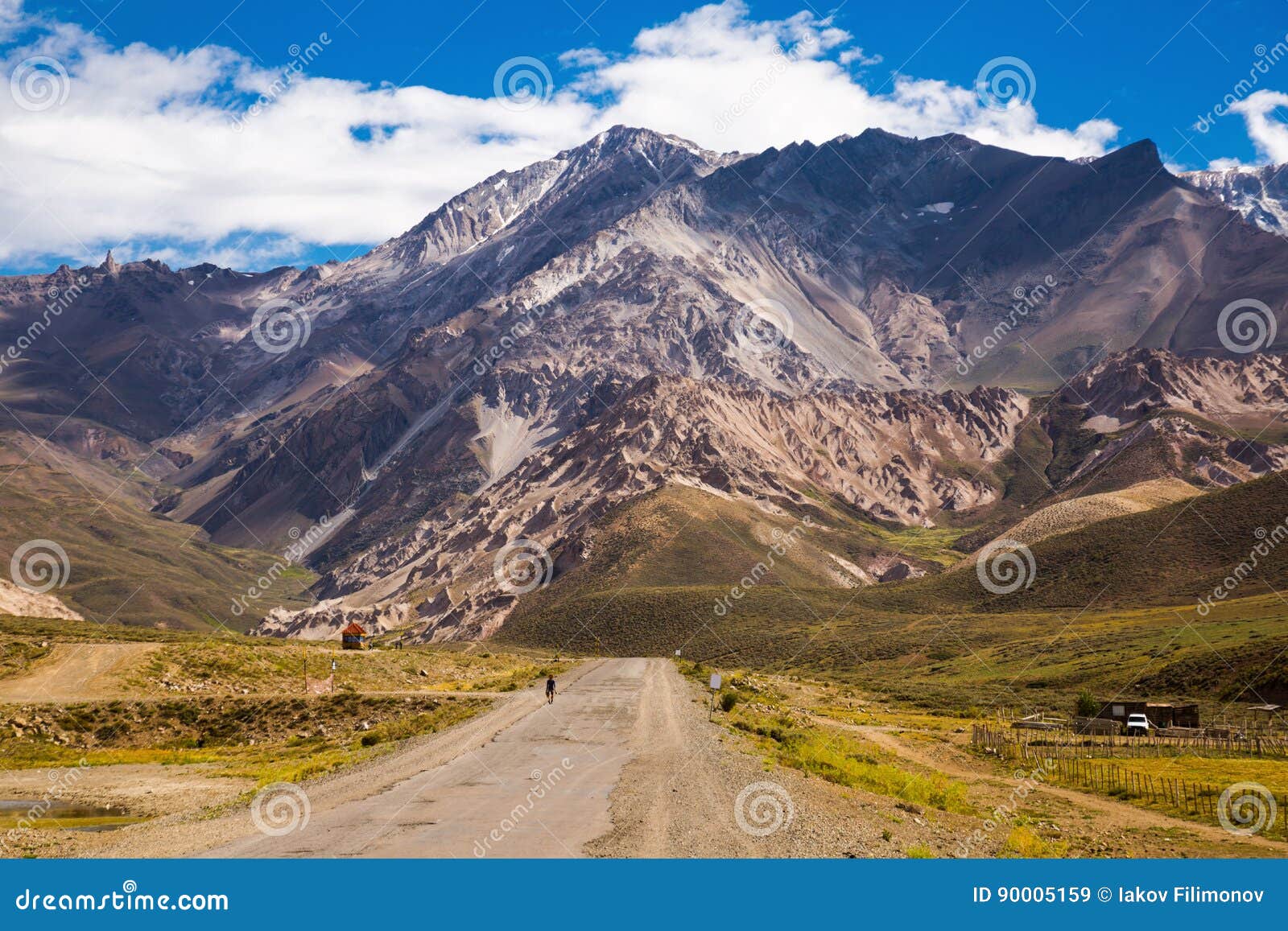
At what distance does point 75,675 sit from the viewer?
198 feet

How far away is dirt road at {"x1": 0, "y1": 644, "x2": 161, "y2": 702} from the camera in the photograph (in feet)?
189

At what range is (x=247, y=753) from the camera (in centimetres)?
4844

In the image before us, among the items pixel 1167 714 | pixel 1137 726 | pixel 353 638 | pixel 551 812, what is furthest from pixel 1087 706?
pixel 353 638

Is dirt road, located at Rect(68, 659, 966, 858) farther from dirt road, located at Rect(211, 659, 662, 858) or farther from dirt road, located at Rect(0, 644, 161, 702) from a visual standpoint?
dirt road, located at Rect(0, 644, 161, 702)

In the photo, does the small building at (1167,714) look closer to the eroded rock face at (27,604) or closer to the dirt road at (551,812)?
the dirt road at (551,812)

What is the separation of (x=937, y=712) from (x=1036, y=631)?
55.0 m

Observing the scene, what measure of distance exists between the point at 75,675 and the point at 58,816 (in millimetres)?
28743

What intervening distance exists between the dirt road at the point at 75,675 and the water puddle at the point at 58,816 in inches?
813

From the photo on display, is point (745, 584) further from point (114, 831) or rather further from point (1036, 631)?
point (114, 831)

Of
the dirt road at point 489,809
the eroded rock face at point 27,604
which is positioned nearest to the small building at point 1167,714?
the dirt road at point 489,809

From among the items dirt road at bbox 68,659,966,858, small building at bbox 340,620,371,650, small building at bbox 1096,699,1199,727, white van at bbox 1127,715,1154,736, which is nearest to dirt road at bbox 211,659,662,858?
dirt road at bbox 68,659,966,858

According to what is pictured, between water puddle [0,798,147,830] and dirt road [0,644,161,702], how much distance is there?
20656 millimetres

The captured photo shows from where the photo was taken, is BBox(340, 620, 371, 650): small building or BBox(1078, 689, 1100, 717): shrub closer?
BBox(1078, 689, 1100, 717): shrub

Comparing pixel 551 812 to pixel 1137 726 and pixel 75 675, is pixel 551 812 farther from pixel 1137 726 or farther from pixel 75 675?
pixel 1137 726
